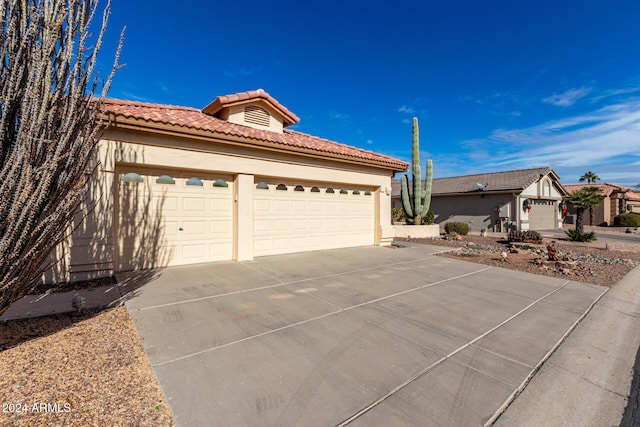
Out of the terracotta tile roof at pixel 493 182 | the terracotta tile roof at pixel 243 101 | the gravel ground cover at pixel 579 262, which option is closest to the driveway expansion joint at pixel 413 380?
the gravel ground cover at pixel 579 262

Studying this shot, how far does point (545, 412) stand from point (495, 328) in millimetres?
1741

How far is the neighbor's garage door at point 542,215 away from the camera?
22.6 metres

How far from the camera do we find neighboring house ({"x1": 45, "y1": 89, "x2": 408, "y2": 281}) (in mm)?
6418

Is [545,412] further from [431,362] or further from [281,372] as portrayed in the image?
[281,372]

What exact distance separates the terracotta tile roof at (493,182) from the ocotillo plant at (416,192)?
8135mm

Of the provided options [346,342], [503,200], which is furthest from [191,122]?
[503,200]

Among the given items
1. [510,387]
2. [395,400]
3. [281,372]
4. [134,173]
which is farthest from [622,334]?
[134,173]

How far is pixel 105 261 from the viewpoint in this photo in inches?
250

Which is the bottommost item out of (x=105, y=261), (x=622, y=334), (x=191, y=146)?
(x=622, y=334)

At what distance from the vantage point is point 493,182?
23281 mm

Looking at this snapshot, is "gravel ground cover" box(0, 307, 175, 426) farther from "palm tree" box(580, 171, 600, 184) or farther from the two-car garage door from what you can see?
"palm tree" box(580, 171, 600, 184)

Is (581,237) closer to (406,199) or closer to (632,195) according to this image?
(406,199)

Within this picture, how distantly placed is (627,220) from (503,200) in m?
15.8

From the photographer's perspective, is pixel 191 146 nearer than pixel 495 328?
No
